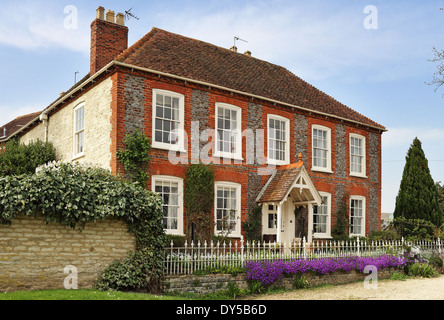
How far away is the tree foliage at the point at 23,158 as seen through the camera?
19578 millimetres

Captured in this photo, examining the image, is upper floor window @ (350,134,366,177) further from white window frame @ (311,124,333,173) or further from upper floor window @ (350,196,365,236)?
white window frame @ (311,124,333,173)

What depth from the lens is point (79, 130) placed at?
19172 mm

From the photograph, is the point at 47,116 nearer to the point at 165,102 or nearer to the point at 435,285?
the point at 165,102

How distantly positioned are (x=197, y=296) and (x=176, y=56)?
10.4 m

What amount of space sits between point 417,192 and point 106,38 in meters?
18.1

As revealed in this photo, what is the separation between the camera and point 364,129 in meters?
25.0

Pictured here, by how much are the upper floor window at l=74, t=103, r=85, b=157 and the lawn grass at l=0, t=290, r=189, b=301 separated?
9.02 metres

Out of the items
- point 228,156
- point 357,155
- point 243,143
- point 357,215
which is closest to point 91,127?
point 228,156

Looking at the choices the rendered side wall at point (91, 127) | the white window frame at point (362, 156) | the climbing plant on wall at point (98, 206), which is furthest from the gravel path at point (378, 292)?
the white window frame at point (362, 156)

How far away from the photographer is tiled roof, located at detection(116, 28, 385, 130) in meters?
18.4

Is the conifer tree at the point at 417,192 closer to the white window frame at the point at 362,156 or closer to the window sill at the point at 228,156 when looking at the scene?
the white window frame at the point at 362,156

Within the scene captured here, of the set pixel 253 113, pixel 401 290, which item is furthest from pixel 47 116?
pixel 401 290

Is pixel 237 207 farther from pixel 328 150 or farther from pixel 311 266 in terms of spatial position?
pixel 328 150

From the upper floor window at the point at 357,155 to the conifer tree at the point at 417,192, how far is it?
3.29m
